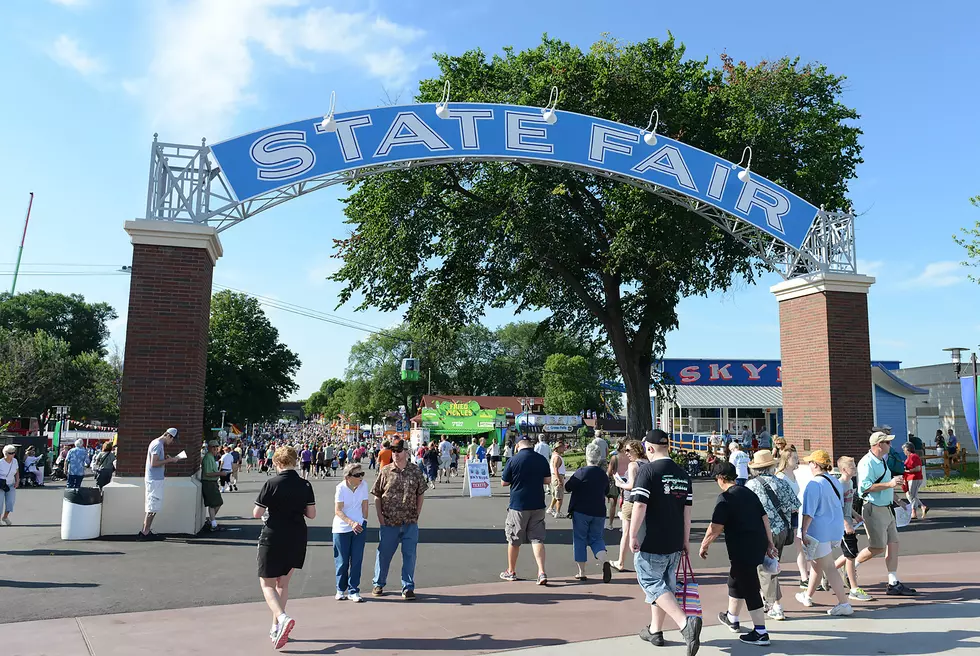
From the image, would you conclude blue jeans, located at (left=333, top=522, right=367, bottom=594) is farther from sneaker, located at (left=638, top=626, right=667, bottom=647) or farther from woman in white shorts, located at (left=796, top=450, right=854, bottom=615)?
woman in white shorts, located at (left=796, top=450, right=854, bottom=615)

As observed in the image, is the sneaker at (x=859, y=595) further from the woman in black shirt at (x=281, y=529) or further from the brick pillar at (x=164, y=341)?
the brick pillar at (x=164, y=341)

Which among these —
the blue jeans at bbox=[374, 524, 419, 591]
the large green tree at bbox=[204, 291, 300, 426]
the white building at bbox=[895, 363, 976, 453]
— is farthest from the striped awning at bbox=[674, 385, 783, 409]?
the large green tree at bbox=[204, 291, 300, 426]

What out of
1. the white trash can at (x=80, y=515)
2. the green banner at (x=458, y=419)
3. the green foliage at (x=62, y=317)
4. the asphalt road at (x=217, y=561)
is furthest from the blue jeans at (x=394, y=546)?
the green foliage at (x=62, y=317)

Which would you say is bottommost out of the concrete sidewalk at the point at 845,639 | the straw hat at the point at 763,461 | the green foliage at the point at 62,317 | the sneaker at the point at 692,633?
the concrete sidewalk at the point at 845,639

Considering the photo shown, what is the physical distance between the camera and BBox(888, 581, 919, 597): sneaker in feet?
25.8

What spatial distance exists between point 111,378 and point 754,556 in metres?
67.0

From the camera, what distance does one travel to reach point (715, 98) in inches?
777

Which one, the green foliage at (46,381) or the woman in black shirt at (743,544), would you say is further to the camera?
the green foliage at (46,381)

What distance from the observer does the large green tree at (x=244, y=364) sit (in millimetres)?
56469

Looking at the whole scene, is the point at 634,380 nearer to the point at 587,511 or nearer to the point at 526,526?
the point at 587,511

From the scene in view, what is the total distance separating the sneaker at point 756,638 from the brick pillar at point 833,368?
8.83m

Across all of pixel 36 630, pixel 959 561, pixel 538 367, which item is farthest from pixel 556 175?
pixel 538 367

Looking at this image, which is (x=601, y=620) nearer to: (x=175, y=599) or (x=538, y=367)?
(x=175, y=599)

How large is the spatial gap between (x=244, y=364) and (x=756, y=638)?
58.4 metres
